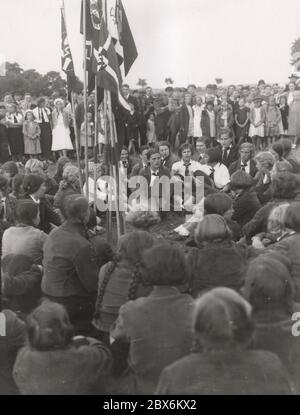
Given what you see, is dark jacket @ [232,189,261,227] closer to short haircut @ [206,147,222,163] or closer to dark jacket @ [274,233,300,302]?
dark jacket @ [274,233,300,302]

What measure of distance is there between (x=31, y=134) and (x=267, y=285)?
1260 centimetres

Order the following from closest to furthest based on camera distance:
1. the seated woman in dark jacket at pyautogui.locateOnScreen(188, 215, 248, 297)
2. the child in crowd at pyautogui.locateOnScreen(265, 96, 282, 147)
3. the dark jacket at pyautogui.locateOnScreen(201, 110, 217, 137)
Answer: the seated woman in dark jacket at pyautogui.locateOnScreen(188, 215, 248, 297) → the child in crowd at pyautogui.locateOnScreen(265, 96, 282, 147) → the dark jacket at pyautogui.locateOnScreen(201, 110, 217, 137)

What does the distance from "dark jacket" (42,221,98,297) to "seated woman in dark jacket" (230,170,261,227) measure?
2272mm

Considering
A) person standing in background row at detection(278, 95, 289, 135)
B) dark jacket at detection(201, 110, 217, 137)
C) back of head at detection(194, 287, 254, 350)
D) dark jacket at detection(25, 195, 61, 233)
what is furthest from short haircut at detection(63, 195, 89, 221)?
person standing in background row at detection(278, 95, 289, 135)

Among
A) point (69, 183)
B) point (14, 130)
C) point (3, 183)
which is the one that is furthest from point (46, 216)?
point (14, 130)

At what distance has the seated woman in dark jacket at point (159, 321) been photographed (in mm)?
3193

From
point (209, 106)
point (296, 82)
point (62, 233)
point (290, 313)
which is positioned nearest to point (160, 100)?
point (209, 106)

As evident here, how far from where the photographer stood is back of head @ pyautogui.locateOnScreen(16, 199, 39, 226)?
4.94 m

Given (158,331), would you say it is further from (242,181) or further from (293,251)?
(242,181)

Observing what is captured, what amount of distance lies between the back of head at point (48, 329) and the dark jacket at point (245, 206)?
3.73 metres

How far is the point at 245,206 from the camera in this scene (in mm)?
6332

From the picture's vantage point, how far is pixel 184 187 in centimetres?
866
